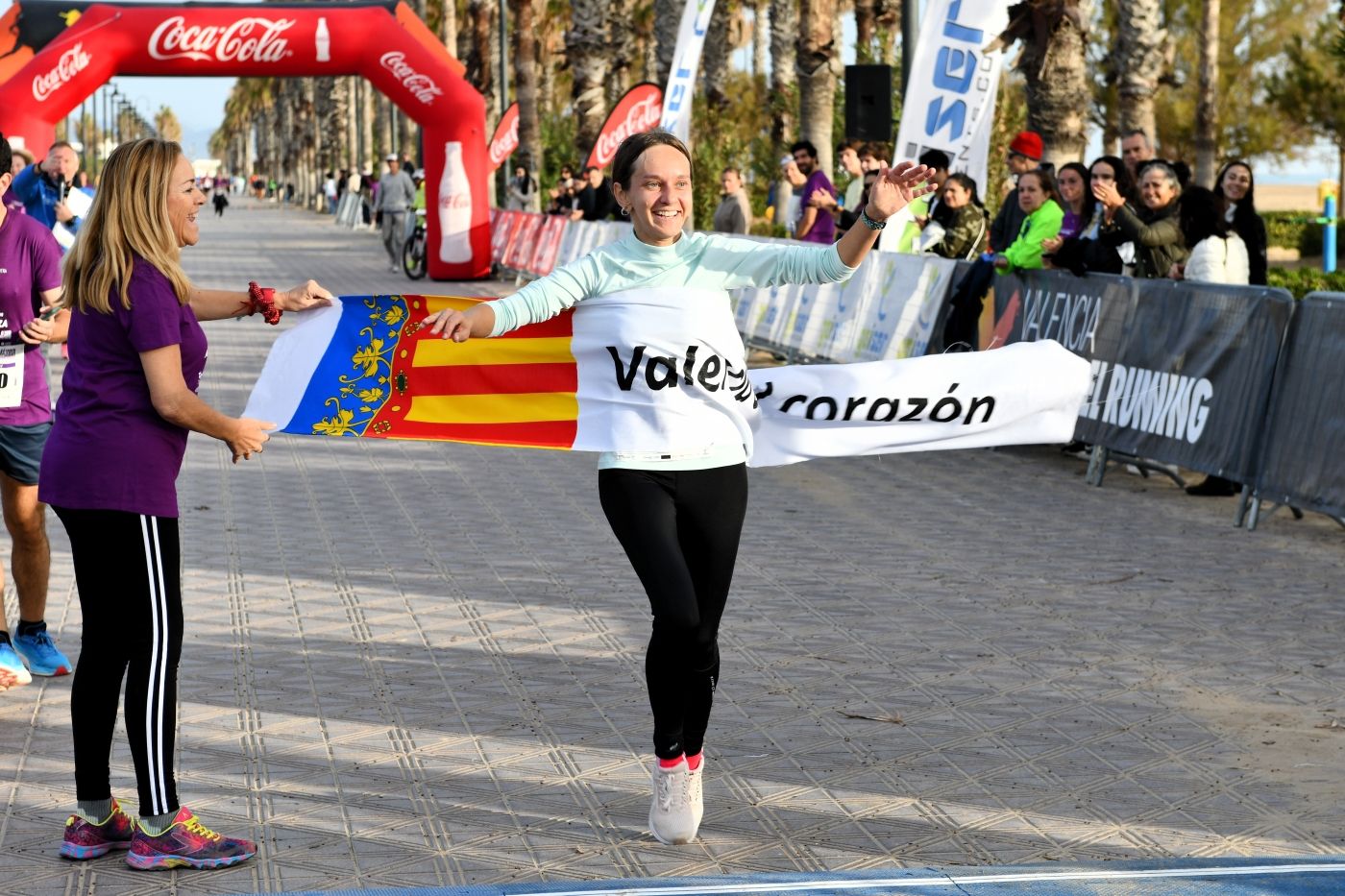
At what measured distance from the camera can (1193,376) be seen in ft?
34.0

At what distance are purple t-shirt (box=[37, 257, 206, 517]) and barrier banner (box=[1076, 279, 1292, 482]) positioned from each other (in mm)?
6799

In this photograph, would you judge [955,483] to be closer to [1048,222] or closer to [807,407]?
[1048,222]

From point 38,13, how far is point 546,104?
4484 cm

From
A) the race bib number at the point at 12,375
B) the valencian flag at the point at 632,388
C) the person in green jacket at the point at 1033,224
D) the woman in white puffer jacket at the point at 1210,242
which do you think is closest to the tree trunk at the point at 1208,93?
the person in green jacket at the point at 1033,224

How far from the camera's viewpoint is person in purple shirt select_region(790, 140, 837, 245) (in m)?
16.8

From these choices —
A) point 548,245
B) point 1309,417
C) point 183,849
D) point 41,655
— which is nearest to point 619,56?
point 548,245

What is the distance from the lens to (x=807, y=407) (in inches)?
227

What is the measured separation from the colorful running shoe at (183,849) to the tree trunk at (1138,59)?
1689cm

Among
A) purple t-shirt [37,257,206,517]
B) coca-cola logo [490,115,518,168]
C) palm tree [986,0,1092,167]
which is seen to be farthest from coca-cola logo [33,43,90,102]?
purple t-shirt [37,257,206,517]

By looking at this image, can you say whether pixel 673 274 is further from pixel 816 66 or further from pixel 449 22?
pixel 449 22

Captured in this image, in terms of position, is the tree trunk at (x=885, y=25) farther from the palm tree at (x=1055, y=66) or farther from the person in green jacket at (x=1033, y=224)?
the person in green jacket at (x=1033, y=224)

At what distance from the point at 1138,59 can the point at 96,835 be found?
1798cm

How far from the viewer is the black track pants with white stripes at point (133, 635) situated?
4625 millimetres

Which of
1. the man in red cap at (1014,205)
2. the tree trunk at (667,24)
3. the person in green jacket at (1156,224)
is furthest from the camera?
the tree trunk at (667,24)
